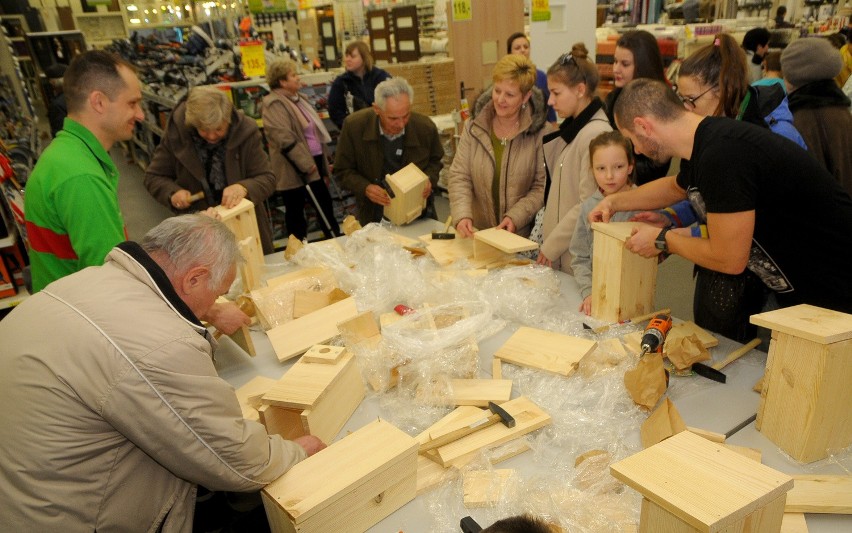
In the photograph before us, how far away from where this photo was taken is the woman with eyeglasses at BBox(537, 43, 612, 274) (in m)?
2.54

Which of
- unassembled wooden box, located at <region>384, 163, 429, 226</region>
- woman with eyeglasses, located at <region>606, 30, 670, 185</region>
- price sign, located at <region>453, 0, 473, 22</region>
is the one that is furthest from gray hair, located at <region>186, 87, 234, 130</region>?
price sign, located at <region>453, 0, 473, 22</region>

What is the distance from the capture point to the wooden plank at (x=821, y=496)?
1.24m

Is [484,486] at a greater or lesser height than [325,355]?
lesser

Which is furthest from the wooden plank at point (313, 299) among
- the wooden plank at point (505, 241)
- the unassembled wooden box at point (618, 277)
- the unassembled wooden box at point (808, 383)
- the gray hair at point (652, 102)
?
the unassembled wooden box at point (808, 383)

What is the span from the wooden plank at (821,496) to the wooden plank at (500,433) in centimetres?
60

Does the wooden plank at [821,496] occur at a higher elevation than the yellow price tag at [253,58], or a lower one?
lower

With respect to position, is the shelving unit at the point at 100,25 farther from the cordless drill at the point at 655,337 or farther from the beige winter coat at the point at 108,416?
the cordless drill at the point at 655,337

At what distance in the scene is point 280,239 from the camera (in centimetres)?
549

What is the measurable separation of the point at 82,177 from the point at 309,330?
970 millimetres

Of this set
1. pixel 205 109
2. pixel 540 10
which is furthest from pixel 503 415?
pixel 540 10

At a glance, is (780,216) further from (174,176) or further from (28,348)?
(174,176)

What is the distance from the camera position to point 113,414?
1177 mm

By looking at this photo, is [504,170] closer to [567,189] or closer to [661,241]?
[567,189]

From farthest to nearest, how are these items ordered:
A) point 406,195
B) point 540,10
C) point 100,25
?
point 100,25 → point 540,10 → point 406,195
